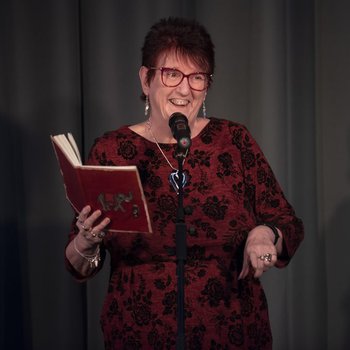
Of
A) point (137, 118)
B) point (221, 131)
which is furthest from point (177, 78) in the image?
point (137, 118)

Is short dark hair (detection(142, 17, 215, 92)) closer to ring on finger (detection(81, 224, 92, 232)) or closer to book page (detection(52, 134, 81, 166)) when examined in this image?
book page (detection(52, 134, 81, 166))

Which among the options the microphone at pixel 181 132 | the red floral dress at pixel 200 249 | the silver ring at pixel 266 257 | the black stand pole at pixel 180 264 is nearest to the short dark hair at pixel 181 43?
the red floral dress at pixel 200 249

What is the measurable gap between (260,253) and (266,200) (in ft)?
1.04

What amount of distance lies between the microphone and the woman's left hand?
30 centimetres

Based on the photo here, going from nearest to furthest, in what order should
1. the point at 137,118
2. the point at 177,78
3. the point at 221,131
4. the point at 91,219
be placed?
the point at 91,219
the point at 177,78
the point at 221,131
the point at 137,118

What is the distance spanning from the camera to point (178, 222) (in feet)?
4.74

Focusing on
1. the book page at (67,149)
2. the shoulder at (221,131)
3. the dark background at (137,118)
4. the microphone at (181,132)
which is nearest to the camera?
the microphone at (181,132)

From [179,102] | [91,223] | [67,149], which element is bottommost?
[91,223]

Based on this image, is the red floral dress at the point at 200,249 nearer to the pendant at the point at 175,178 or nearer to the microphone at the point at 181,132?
the pendant at the point at 175,178

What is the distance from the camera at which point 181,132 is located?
4.56 feet

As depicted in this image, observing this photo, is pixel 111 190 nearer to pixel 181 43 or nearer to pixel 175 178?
pixel 175 178

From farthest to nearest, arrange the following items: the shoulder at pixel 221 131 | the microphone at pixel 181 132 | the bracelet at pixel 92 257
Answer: the shoulder at pixel 221 131
the bracelet at pixel 92 257
the microphone at pixel 181 132

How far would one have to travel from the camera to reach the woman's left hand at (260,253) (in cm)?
146

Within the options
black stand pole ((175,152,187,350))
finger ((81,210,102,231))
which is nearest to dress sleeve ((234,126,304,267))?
black stand pole ((175,152,187,350))
